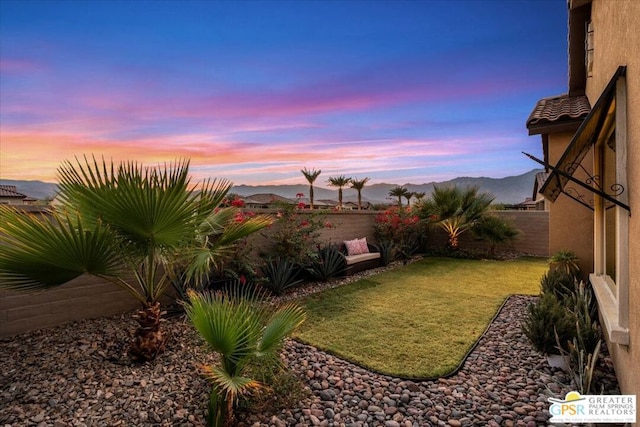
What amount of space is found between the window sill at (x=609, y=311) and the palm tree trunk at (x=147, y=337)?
4.26 metres

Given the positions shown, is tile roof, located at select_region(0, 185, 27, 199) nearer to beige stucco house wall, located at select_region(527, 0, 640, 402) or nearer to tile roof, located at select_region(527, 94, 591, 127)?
tile roof, located at select_region(527, 94, 591, 127)

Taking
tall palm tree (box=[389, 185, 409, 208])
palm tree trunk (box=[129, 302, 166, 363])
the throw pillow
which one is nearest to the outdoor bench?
the throw pillow

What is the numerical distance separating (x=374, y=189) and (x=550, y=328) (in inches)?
1348

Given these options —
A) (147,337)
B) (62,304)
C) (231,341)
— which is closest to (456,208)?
(147,337)

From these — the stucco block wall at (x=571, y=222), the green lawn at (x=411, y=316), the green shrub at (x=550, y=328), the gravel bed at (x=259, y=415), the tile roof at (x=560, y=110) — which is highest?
the tile roof at (x=560, y=110)

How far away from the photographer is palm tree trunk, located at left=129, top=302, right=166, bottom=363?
3.49m

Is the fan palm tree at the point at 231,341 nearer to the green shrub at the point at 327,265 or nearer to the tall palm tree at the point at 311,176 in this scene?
the green shrub at the point at 327,265

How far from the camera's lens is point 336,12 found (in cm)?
780

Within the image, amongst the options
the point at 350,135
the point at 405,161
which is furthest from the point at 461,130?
the point at 350,135

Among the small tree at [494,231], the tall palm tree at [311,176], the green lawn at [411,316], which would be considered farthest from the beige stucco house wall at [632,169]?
the tall palm tree at [311,176]

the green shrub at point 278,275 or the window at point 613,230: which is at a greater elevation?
the window at point 613,230

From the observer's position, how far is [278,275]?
6812mm

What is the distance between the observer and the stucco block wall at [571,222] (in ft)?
17.7

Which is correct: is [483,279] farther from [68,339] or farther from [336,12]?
[68,339]
